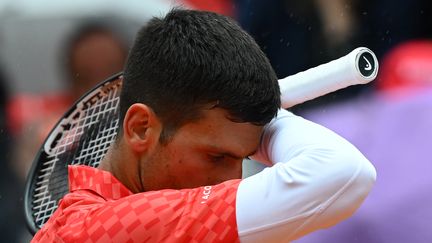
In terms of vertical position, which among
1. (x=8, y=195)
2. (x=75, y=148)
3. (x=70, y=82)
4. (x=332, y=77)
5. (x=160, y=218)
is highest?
(x=332, y=77)

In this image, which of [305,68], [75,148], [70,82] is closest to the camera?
[75,148]

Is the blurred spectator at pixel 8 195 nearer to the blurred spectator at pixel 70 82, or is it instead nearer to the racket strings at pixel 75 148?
the blurred spectator at pixel 70 82

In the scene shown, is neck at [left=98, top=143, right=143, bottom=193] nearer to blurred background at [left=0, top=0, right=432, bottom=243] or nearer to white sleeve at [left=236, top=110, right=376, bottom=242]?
white sleeve at [left=236, top=110, right=376, bottom=242]

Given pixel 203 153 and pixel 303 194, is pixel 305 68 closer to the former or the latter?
pixel 203 153

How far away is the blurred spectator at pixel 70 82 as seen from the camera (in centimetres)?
429

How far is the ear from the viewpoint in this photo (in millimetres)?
2010

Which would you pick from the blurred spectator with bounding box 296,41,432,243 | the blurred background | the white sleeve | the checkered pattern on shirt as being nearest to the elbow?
the white sleeve

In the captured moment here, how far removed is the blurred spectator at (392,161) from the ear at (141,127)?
1191 millimetres

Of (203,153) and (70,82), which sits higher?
(203,153)

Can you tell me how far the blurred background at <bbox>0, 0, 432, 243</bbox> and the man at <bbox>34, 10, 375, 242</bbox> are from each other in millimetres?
620

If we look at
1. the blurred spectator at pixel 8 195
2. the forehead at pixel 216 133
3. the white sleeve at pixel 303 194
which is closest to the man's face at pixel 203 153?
the forehead at pixel 216 133

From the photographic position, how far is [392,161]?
3203 mm

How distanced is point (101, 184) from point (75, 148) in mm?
438

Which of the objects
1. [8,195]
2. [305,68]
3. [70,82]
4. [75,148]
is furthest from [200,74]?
[70,82]
